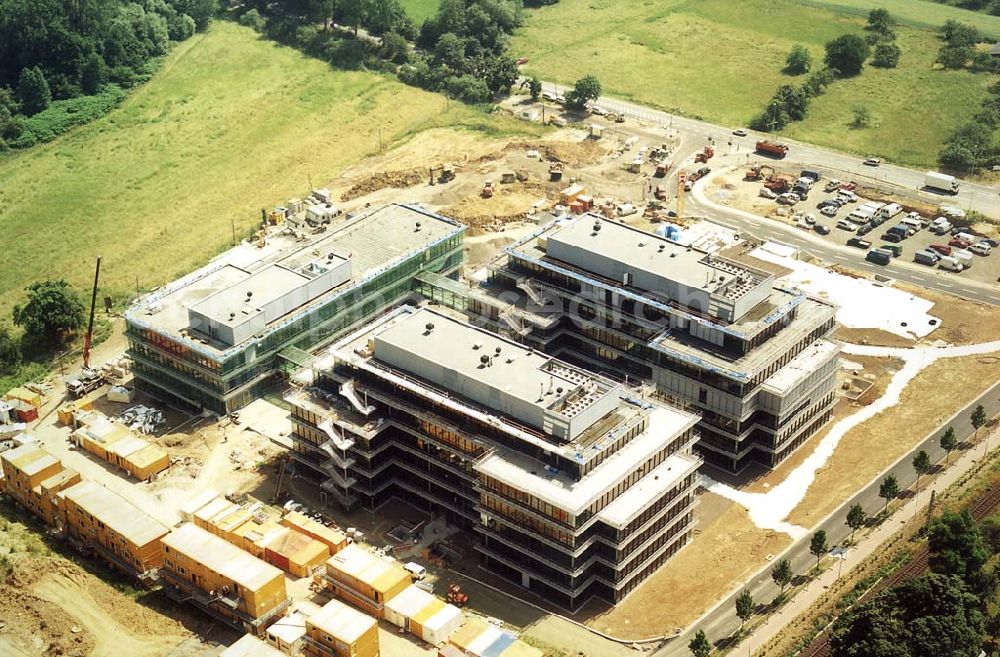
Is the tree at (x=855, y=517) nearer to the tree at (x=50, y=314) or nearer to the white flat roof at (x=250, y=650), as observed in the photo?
the white flat roof at (x=250, y=650)

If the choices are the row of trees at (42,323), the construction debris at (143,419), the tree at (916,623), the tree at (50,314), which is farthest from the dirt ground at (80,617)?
the tree at (916,623)

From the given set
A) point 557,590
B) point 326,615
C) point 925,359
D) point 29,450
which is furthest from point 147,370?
point 925,359

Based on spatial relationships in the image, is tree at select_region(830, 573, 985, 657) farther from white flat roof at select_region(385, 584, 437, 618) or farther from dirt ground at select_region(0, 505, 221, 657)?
dirt ground at select_region(0, 505, 221, 657)

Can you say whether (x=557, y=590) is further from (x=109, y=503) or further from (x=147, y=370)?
(x=147, y=370)

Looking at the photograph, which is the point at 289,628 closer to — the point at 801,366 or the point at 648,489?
the point at 648,489

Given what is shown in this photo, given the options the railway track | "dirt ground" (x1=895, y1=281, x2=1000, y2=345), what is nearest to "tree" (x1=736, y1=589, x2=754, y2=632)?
the railway track

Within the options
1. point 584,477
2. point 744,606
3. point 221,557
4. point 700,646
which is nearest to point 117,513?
point 221,557
